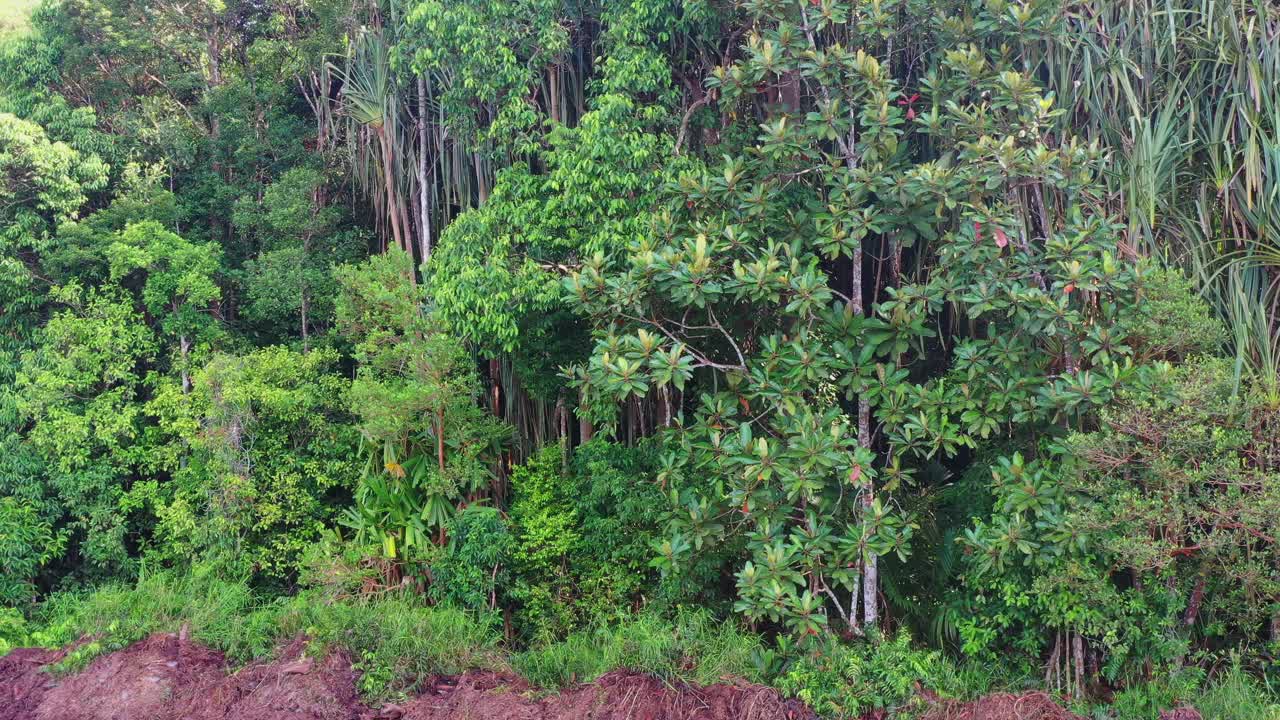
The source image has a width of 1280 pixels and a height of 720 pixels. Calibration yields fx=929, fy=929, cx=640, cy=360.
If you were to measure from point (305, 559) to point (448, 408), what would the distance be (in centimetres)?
136

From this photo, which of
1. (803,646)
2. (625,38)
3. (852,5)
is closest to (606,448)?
(803,646)

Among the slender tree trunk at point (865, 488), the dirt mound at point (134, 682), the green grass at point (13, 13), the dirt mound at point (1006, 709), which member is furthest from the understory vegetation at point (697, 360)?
the green grass at point (13, 13)

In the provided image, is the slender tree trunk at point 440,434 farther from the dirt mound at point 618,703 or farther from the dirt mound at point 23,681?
the dirt mound at point 23,681

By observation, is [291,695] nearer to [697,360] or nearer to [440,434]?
[440,434]

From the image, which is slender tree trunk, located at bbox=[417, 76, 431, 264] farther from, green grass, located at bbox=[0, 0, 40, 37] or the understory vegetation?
green grass, located at bbox=[0, 0, 40, 37]

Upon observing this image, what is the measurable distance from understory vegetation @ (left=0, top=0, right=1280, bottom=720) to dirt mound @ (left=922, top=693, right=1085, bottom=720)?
5.3 inches

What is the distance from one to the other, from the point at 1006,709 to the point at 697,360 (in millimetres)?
2429

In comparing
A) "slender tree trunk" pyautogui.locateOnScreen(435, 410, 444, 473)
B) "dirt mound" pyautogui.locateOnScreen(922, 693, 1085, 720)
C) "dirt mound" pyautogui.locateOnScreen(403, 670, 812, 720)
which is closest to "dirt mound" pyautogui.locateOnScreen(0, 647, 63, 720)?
"dirt mound" pyautogui.locateOnScreen(403, 670, 812, 720)

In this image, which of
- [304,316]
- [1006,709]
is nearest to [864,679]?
[1006,709]

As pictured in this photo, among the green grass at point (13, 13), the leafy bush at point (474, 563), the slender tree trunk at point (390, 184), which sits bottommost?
the leafy bush at point (474, 563)

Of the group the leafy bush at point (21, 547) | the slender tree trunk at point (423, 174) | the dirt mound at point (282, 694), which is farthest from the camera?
the slender tree trunk at point (423, 174)

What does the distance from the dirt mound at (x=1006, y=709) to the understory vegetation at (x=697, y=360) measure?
135 mm

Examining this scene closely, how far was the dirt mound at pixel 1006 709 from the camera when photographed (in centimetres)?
438

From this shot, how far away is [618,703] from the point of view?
471 cm
